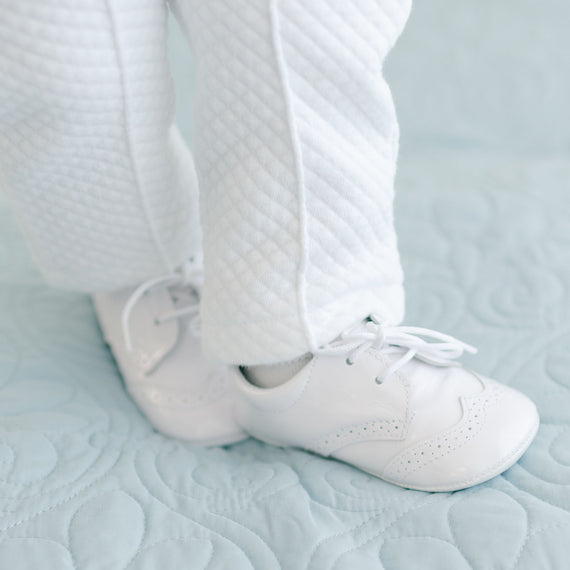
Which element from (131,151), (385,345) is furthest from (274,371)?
(131,151)

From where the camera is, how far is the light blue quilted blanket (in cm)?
42

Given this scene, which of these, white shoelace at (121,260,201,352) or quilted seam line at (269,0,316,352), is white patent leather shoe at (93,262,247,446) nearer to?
white shoelace at (121,260,201,352)

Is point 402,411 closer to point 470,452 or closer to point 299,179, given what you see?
point 470,452

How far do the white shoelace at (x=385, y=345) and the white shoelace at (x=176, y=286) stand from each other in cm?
18

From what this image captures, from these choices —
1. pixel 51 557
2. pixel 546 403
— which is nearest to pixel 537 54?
pixel 546 403

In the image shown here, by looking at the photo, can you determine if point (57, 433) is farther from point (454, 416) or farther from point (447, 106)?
point (447, 106)

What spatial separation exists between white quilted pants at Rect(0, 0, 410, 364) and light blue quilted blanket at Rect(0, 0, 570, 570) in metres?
0.11

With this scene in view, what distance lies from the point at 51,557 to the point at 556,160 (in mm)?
803

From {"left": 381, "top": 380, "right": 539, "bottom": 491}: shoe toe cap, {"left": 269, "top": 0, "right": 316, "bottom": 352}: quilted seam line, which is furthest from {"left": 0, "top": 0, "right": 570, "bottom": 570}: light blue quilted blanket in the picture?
{"left": 269, "top": 0, "right": 316, "bottom": 352}: quilted seam line

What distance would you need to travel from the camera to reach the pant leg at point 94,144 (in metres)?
0.46

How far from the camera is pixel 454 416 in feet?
1.59

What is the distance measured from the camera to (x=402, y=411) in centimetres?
49

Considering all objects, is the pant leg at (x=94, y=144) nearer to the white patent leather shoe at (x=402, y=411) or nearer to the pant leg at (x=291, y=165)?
the pant leg at (x=291, y=165)

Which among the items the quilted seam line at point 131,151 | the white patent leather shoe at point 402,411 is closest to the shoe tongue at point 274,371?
the white patent leather shoe at point 402,411
